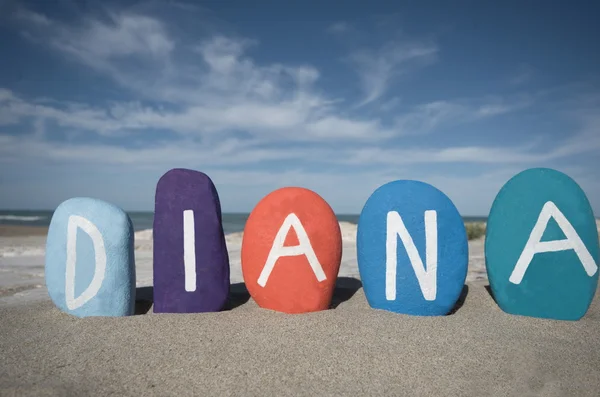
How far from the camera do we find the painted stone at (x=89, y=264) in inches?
161

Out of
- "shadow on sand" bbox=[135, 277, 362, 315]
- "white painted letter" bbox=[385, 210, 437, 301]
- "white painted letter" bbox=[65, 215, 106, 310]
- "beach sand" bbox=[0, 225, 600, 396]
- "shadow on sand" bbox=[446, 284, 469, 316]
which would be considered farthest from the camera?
"shadow on sand" bbox=[135, 277, 362, 315]

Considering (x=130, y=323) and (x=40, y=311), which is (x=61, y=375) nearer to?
(x=130, y=323)

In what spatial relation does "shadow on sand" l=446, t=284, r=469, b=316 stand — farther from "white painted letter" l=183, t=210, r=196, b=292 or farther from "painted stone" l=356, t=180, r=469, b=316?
"white painted letter" l=183, t=210, r=196, b=292

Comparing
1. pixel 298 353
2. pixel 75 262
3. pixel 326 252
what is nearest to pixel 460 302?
pixel 326 252

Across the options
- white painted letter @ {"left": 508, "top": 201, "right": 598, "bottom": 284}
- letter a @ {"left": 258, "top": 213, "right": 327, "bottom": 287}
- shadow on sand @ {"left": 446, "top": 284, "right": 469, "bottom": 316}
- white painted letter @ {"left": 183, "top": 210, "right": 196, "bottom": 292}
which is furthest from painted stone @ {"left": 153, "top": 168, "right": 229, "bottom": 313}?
white painted letter @ {"left": 508, "top": 201, "right": 598, "bottom": 284}

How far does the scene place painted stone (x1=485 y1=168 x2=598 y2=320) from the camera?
13.6 feet

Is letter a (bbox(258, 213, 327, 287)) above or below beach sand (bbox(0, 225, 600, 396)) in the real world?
above

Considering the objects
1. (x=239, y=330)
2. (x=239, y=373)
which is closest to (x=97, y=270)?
(x=239, y=330)

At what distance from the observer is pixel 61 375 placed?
2.78 m

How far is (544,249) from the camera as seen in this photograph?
165 inches

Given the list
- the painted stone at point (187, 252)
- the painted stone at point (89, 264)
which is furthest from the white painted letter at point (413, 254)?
the painted stone at point (89, 264)

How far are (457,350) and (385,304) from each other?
1.13 m

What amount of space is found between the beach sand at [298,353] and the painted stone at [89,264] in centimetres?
21

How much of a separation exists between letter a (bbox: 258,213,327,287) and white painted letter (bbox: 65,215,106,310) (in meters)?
1.66
